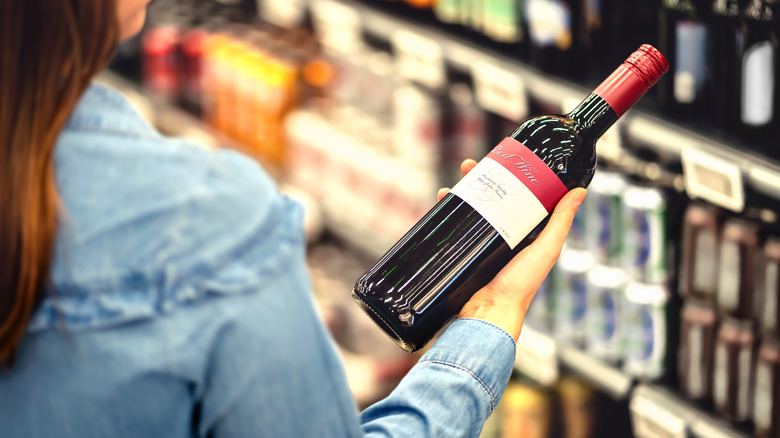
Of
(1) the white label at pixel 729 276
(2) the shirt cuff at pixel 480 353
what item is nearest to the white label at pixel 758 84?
(1) the white label at pixel 729 276

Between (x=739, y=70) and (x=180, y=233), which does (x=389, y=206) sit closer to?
(x=739, y=70)

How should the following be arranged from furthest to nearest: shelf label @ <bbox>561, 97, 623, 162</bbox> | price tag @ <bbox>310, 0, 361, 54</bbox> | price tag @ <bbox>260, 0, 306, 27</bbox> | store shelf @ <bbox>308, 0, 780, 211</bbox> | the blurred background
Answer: price tag @ <bbox>260, 0, 306, 27</bbox>
price tag @ <bbox>310, 0, 361, 54</bbox>
shelf label @ <bbox>561, 97, 623, 162</bbox>
the blurred background
store shelf @ <bbox>308, 0, 780, 211</bbox>

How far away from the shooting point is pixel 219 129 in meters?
3.03

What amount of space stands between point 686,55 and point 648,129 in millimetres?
136

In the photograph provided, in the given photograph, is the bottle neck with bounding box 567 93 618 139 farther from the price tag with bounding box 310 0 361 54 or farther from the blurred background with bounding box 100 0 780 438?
the price tag with bounding box 310 0 361 54

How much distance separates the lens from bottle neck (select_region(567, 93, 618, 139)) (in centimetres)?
103

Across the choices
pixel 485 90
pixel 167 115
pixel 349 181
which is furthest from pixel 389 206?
pixel 167 115

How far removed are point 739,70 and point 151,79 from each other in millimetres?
2449

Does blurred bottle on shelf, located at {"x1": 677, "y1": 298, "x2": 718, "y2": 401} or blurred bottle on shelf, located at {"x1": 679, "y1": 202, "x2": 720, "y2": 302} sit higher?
blurred bottle on shelf, located at {"x1": 679, "y1": 202, "x2": 720, "y2": 302}

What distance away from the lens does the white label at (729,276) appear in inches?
55.4

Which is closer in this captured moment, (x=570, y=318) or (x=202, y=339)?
(x=202, y=339)

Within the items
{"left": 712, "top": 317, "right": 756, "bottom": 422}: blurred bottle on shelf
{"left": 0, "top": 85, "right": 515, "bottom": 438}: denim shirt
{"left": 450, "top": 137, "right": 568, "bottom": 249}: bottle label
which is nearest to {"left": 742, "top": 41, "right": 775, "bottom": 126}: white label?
{"left": 712, "top": 317, "right": 756, "bottom": 422}: blurred bottle on shelf

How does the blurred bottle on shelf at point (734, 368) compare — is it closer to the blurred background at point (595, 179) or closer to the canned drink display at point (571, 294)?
the blurred background at point (595, 179)

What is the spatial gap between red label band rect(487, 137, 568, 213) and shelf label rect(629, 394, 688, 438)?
739 mm
